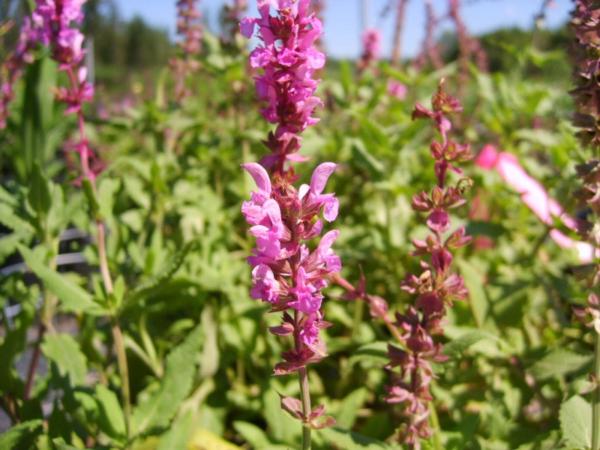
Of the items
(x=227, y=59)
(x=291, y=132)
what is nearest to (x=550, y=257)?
(x=227, y=59)

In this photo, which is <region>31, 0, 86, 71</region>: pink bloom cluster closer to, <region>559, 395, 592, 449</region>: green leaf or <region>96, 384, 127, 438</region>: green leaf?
<region>96, 384, 127, 438</region>: green leaf

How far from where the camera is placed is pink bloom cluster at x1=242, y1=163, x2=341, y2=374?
0.75 m

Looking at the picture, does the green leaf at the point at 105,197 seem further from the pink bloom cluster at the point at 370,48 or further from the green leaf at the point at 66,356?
the pink bloom cluster at the point at 370,48

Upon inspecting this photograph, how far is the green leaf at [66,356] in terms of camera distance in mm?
1379

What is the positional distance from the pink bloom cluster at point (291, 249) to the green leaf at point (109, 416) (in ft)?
1.85

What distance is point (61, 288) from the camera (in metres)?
1.29

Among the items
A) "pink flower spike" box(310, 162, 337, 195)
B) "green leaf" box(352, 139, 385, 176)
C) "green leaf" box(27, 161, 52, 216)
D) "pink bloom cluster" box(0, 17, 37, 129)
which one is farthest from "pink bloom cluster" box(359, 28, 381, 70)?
"pink flower spike" box(310, 162, 337, 195)

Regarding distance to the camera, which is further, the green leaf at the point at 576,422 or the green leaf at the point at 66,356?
the green leaf at the point at 66,356

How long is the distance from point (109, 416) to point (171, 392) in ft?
0.44

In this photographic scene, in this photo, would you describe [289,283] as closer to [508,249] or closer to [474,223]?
[474,223]

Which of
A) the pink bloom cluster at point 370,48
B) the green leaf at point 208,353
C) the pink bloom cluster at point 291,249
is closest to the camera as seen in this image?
the pink bloom cluster at point 291,249

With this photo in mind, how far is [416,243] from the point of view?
972 millimetres

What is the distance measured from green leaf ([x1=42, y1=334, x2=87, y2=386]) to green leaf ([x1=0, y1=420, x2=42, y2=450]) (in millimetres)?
153

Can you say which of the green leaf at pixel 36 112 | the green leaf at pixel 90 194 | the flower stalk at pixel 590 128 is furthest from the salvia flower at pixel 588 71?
the green leaf at pixel 36 112
